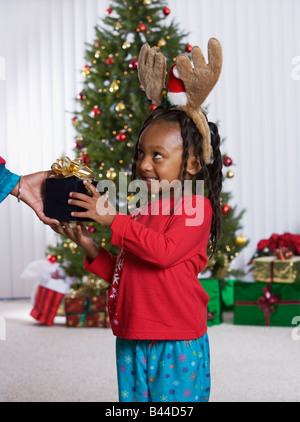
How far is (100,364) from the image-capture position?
2.57 metres

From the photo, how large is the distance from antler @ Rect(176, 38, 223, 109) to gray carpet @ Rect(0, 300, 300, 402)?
4.08 feet

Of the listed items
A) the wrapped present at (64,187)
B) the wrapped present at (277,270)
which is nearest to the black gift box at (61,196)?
the wrapped present at (64,187)

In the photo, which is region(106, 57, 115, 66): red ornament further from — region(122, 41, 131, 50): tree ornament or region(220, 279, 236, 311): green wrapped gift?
region(220, 279, 236, 311): green wrapped gift

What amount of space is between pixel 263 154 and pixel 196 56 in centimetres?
331

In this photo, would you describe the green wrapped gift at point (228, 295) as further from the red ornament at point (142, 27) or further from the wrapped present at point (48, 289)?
the red ornament at point (142, 27)

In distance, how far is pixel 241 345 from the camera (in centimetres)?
287

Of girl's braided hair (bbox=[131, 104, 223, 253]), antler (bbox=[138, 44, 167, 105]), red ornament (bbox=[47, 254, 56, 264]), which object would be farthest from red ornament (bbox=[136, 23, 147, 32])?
girl's braided hair (bbox=[131, 104, 223, 253])

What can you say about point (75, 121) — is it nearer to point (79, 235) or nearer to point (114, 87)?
point (114, 87)

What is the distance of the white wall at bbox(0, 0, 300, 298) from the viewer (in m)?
4.44

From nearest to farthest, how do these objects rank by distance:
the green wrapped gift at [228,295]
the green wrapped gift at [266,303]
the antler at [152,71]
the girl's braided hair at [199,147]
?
the girl's braided hair at [199,147], the antler at [152,71], the green wrapped gift at [266,303], the green wrapped gift at [228,295]

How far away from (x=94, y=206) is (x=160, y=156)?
20 cm

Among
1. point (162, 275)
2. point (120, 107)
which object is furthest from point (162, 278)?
point (120, 107)

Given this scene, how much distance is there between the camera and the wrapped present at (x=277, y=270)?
10.8ft

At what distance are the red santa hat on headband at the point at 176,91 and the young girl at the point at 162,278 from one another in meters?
0.03
